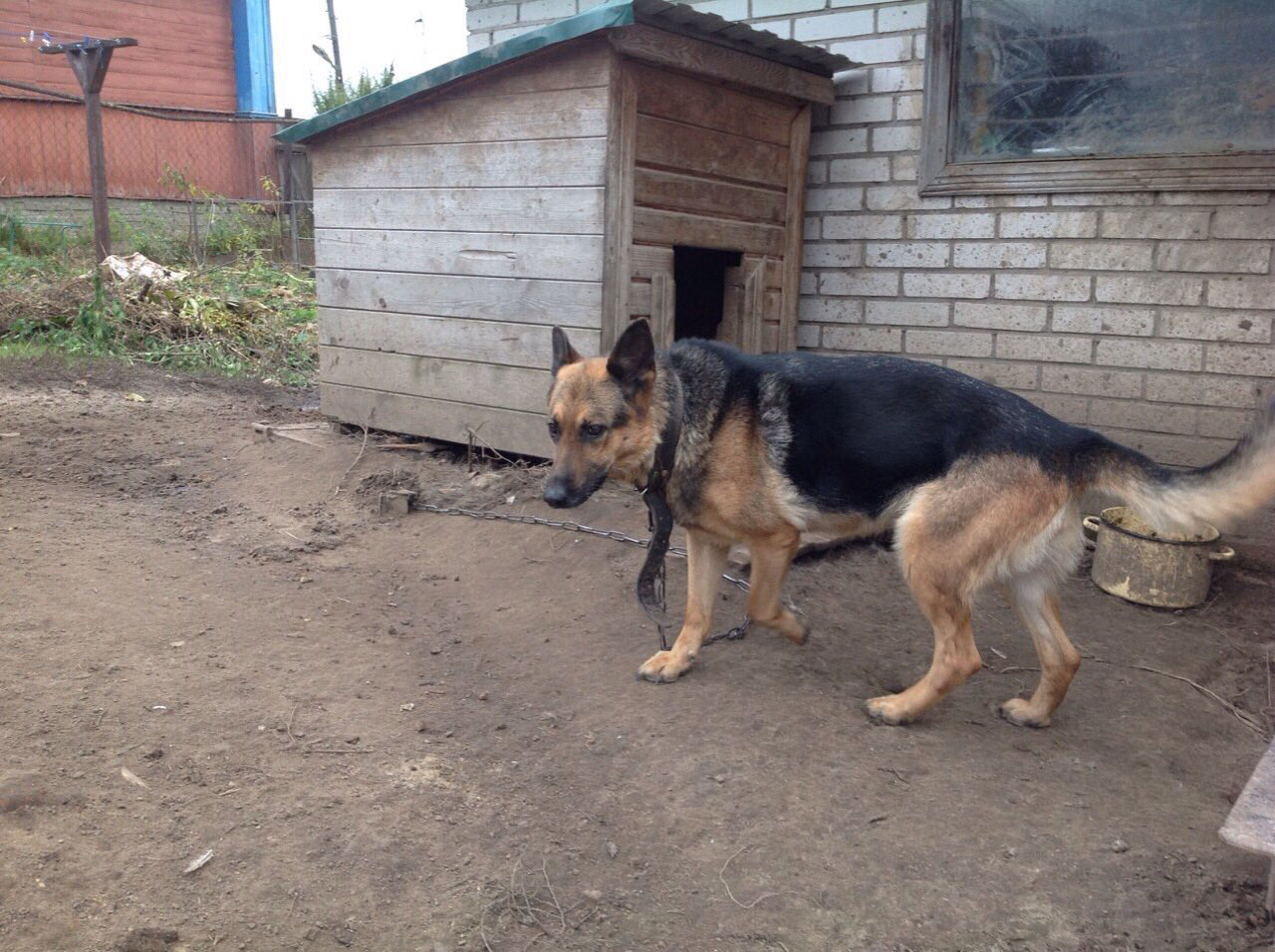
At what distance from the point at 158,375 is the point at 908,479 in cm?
803

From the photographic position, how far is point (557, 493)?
11.5ft

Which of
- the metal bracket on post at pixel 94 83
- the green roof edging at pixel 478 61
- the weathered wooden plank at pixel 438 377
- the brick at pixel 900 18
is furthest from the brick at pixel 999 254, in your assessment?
the metal bracket on post at pixel 94 83

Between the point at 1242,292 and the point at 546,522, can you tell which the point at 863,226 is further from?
the point at 546,522

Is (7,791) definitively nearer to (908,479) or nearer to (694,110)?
(908,479)

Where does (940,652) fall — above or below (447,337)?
below

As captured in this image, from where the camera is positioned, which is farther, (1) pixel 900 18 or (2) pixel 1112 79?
(1) pixel 900 18

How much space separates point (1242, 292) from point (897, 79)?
2.34m

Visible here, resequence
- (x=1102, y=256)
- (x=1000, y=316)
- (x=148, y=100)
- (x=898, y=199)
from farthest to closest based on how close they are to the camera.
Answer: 1. (x=148, y=100)
2. (x=898, y=199)
3. (x=1000, y=316)
4. (x=1102, y=256)

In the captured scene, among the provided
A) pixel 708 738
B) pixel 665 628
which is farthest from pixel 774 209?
pixel 708 738

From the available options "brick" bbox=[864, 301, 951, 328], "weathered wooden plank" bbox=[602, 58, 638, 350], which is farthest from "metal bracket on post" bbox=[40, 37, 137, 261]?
"brick" bbox=[864, 301, 951, 328]

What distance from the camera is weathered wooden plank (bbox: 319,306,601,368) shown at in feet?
18.4

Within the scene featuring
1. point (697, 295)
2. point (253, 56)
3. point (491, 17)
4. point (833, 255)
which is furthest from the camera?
point (253, 56)

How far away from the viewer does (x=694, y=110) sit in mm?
5570

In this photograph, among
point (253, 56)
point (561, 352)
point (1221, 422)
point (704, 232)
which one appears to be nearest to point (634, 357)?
point (561, 352)
